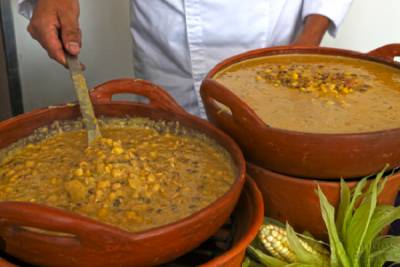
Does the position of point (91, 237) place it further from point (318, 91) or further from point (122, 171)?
point (318, 91)

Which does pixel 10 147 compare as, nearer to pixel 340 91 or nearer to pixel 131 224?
pixel 131 224

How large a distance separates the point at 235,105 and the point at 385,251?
1.15 ft

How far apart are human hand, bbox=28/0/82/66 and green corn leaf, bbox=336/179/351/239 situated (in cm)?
58

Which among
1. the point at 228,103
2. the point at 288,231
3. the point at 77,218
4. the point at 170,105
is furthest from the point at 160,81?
the point at 77,218

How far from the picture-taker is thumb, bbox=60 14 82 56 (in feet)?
3.38

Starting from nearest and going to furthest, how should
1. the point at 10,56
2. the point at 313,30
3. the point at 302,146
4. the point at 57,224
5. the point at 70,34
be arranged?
the point at 57,224 < the point at 302,146 < the point at 70,34 < the point at 313,30 < the point at 10,56

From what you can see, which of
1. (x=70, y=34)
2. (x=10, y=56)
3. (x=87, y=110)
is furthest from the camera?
(x=10, y=56)

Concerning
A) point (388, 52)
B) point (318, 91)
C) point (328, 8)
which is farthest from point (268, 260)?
point (328, 8)

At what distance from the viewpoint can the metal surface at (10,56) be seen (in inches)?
88.8

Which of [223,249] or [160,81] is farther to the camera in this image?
[160,81]

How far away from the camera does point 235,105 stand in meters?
0.83

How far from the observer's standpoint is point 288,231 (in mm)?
806

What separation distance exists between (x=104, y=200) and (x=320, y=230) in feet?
1.28

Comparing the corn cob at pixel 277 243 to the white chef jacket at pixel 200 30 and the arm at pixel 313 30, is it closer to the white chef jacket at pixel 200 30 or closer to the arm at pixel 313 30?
the arm at pixel 313 30
